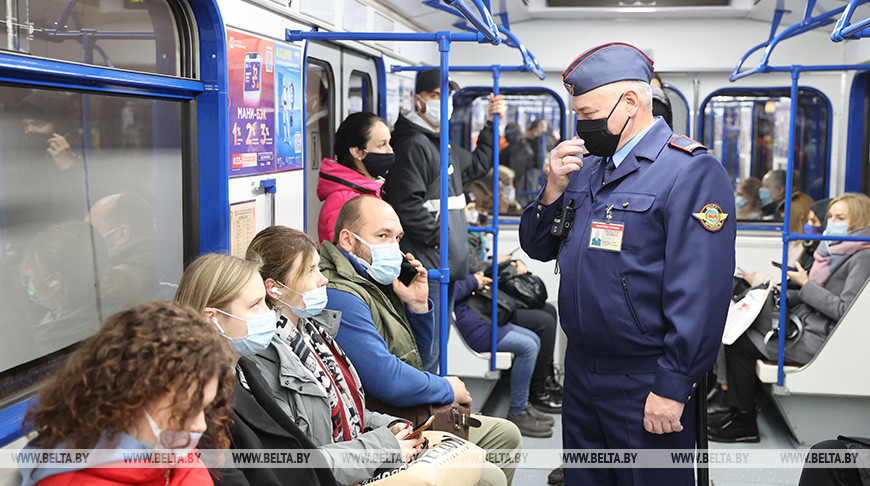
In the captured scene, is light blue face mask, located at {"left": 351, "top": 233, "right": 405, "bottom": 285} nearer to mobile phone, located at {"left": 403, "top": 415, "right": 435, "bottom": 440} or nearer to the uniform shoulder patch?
mobile phone, located at {"left": 403, "top": 415, "right": 435, "bottom": 440}

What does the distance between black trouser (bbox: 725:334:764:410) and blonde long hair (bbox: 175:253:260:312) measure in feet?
12.0

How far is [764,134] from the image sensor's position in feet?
23.5

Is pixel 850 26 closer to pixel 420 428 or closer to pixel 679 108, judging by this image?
pixel 420 428

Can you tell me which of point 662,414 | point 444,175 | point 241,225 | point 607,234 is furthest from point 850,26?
point 241,225

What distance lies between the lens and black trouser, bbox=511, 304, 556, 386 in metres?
5.60

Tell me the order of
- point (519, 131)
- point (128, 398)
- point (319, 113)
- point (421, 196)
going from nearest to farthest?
point (128, 398) → point (421, 196) → point (319, 113) → point (519, 131)

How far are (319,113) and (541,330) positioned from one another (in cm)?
213

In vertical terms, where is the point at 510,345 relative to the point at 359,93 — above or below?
below

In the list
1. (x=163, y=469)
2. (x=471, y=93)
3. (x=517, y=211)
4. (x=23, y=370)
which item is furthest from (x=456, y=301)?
(x=163, y=469)

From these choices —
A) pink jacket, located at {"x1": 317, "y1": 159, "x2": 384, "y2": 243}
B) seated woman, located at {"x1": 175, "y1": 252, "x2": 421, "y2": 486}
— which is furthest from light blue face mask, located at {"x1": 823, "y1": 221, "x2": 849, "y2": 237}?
seated woman, located at {"x1": 175, "y1": 252, "x2": 421, "y2": 486}

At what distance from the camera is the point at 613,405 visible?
2588mm

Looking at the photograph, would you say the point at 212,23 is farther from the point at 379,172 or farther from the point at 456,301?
the point at 456,301

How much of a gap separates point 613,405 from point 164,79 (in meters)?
1.83

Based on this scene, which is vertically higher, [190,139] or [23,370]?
[190,139]
